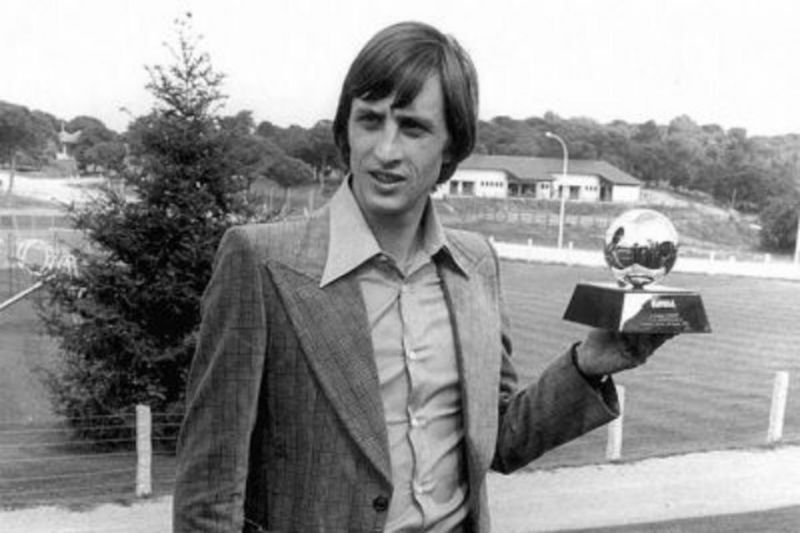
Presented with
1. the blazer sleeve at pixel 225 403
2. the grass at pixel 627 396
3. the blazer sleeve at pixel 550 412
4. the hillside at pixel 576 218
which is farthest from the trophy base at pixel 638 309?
the hillside at pixel 576 218

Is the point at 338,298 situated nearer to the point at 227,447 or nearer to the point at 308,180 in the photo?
the point at 227,447

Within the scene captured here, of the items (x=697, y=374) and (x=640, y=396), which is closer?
(x=640, y=396)

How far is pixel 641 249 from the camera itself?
6.43 ft

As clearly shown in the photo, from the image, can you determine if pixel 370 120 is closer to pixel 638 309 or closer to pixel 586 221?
pixel 638 309

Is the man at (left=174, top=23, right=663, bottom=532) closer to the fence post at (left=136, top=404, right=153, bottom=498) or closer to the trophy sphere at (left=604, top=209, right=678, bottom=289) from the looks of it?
the trophy sphere at (left=604, top=209, right=678, bottom=289)

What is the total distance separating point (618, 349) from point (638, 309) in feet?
0.31

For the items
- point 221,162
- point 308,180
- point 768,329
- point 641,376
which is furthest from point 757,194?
point 221,162

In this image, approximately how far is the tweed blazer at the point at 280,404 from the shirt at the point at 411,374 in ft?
0.15

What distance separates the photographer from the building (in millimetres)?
86938

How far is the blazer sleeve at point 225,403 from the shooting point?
1618 millimetres

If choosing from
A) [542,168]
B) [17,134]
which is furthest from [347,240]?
[17,134]

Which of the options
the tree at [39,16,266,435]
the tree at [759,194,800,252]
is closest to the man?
the tree at [39,16,266,435]

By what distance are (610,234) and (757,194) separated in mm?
84166

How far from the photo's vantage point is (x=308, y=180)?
54500 mm
